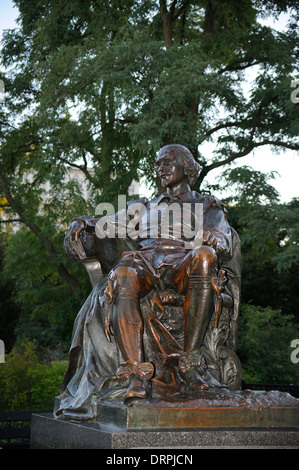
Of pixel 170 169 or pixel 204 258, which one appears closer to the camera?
pixel 204 258

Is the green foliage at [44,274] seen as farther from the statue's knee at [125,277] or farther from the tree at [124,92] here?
the statue's knee at [125,277]

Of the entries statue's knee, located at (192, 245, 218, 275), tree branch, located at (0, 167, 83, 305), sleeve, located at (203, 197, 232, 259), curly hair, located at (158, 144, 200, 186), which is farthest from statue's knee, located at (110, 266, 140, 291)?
tree branch, located at (0, 167, 83, 305)

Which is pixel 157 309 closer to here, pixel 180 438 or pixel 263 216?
pixel 180 438

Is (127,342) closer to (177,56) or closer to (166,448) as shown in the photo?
(166,448)

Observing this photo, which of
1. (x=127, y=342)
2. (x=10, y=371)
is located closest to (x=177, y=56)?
(x=10, y=371)

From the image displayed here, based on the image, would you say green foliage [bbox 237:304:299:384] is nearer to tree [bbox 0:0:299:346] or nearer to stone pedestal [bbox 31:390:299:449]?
tree [bbox 0:0:299:346]

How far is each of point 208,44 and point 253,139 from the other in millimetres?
2393

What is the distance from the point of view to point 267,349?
13.9 m

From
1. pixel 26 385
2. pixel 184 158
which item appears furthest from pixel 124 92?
pixel 184 158

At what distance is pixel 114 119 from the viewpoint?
567 inches

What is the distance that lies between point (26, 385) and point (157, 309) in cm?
645

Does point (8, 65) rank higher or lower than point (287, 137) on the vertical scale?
higher

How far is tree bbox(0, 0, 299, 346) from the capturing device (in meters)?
12.1

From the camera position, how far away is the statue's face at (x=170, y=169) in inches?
206
